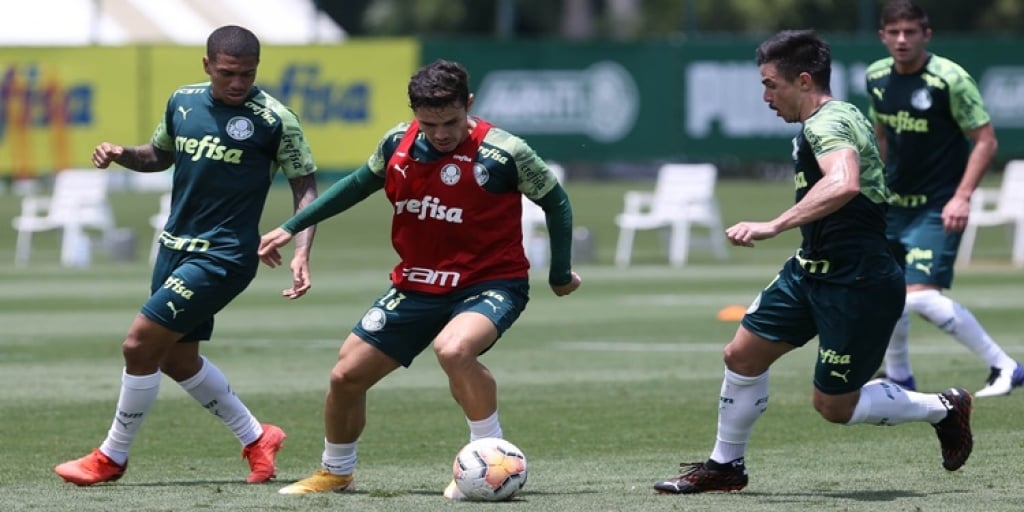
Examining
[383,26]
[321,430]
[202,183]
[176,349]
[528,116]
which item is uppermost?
[202,183]

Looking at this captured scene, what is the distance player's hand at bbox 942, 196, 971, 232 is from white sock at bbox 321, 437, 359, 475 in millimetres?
4785

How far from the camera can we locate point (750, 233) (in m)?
7.00

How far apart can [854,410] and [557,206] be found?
1587mm

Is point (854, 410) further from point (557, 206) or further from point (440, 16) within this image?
point (440, 16)

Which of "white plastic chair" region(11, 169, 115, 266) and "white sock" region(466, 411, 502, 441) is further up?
"white sock" region(466, 411, 502, 441)

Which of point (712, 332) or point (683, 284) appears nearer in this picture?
point (712, 332)

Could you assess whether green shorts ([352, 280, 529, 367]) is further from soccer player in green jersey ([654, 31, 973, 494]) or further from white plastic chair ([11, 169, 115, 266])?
white plastic chair ([11, 169, 115, 266])

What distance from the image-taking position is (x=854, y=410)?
7.89 metres

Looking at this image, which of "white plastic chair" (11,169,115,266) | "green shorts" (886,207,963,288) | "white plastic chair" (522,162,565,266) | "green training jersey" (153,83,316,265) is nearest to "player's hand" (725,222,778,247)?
"green training jersey" (153,83,316,265)

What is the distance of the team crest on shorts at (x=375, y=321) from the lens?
25.6 feet

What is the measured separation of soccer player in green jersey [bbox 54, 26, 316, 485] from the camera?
8375 mm

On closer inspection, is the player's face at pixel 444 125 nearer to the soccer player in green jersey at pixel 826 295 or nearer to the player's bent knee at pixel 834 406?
the soccer player in green jersey at pixel 826 295

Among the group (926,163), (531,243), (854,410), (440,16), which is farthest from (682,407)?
(440,16)

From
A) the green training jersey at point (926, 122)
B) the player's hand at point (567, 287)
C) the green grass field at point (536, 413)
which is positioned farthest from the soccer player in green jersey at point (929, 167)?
the player's hand at point (567, 287)
